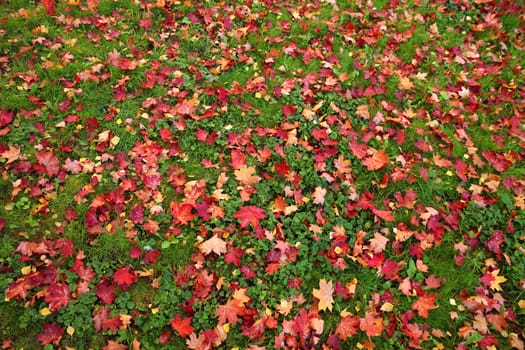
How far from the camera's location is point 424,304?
9.66 ft

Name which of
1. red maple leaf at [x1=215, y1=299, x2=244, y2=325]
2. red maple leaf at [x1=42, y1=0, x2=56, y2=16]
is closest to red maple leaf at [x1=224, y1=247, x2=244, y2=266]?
red maple leaf at [x1=215, y1=299, x2=244, y2=325]

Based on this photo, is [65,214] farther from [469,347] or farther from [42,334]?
[469,347]

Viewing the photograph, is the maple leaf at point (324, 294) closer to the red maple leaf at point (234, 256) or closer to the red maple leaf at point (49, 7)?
the red maple leaf at point (234, 256)

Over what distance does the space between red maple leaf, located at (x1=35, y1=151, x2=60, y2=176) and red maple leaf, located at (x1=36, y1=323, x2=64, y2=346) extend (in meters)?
1.38

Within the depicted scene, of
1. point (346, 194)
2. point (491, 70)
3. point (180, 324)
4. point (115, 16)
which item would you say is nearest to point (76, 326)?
point (180, 324)

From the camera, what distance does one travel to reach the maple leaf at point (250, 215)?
10.5 ft

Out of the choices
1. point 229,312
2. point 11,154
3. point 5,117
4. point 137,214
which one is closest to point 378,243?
point 229,312

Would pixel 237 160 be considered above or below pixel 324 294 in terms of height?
above

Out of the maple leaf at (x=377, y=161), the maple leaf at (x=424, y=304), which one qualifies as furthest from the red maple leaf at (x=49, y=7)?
the maple leaf at (x=424, y=304)

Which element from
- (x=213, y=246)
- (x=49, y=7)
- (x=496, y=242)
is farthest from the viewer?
(x=49, y=7)

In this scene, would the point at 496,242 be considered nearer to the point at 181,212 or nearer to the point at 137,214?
the point at 181,212

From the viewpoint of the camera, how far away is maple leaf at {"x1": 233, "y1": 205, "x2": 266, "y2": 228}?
320 cm

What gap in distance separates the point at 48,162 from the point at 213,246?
176cm

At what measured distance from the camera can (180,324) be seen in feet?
8.93
